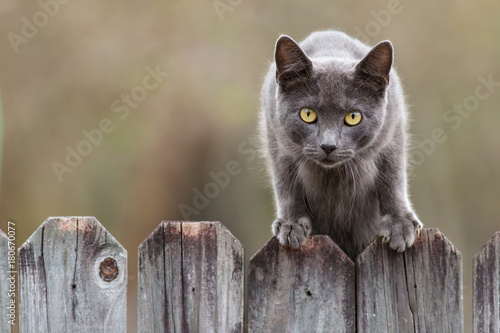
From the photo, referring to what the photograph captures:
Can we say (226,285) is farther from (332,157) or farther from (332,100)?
(332,100)

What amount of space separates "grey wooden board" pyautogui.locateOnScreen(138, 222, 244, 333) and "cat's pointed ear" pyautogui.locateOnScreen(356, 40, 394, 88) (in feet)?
3.66

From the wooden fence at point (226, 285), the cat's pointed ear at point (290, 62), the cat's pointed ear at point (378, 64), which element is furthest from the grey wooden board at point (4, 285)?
the cat's pointed ear at point (378, 64)

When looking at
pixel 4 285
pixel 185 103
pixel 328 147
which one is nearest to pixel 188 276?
pixel 4 285

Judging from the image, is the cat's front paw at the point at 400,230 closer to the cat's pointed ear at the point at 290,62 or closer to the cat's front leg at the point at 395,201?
the cat's front leg at the point at 395,201

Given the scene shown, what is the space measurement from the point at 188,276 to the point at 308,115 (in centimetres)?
108

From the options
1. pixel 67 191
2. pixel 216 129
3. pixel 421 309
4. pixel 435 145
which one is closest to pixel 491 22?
pixel 435 145

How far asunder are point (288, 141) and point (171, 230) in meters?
1.14

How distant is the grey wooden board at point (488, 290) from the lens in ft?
7.44

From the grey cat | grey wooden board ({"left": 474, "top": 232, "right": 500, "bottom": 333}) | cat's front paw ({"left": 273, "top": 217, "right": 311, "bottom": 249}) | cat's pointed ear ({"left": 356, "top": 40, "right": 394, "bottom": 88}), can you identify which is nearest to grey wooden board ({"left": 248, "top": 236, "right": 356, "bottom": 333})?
cat's front paw ({"left": 273, "top": 217, "right": 311, "bottom": 249})

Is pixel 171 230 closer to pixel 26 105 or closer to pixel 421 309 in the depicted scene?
pixel 421 309

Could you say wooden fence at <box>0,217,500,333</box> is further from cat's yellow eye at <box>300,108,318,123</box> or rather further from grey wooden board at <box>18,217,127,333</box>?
cat's yellow eye at <box>300,108,318,123</box>

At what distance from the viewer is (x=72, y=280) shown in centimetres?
222

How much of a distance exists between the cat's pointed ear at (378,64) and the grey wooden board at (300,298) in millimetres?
994

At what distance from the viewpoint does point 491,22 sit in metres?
6.05
